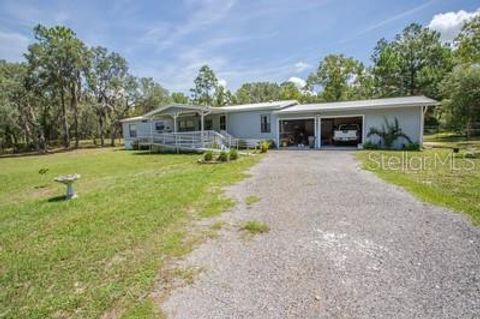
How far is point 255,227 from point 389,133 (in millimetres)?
14569

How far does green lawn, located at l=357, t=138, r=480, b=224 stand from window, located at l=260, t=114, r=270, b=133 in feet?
28.6

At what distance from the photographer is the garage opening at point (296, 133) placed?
20663 mm

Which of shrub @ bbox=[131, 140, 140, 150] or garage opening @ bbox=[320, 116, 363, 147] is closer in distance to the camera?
garage opening @ bbox=[320, 116, 363, 147]

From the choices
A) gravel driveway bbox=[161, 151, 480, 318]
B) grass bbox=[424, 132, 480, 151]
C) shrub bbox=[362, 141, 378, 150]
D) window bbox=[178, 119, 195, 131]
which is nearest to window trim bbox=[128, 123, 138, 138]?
window bbox=[178, 119, 195, 131]

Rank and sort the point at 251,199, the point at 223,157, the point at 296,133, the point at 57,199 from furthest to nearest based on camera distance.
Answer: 1. the point at 296,133
2. the point at 223,157
3. the point at 57,199
4. the point at 251,199

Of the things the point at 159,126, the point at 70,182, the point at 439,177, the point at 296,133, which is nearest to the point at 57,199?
the point at 70,182

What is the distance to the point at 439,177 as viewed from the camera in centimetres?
851

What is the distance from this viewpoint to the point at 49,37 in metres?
28.4

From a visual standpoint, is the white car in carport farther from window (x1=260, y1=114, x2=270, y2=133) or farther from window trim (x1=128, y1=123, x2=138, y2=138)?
window trim (x1=128, y1=123, x2=138, y2=138)

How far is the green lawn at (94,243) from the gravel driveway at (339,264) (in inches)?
23.2

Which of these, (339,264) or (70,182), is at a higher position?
(70,182)

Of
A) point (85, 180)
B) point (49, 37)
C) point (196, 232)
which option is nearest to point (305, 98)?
point (49, 37)

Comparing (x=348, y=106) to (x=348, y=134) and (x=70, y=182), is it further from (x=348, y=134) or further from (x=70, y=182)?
(x=70, y=182)

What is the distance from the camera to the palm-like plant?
1622 centimetres
